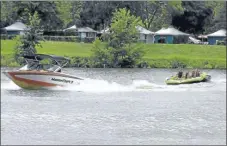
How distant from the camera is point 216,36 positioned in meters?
99.8

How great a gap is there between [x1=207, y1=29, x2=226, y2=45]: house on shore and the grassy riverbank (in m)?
9.88

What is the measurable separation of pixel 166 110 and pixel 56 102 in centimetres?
687

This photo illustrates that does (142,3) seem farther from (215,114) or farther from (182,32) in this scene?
(215,114)

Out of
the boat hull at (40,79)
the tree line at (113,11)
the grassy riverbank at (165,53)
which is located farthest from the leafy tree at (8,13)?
the boat hull at (40,79)

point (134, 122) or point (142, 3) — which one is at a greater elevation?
point (142, 3)

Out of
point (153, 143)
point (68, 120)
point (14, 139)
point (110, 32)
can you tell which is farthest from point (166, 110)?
point (110, 32)

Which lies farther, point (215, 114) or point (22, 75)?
point (22, 75)

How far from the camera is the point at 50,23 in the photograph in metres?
102

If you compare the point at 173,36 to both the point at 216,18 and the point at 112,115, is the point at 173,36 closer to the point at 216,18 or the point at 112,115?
the point at 216,18

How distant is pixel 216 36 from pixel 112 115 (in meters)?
69.6

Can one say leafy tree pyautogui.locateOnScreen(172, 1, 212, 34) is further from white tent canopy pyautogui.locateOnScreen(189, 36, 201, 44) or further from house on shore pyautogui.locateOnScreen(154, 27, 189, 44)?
house on shore pyautogui.locateOnScreen(154, 27, 189, 44)

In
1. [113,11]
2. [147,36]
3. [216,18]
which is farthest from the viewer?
[216,18]

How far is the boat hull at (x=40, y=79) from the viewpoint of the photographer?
4253 centimetres

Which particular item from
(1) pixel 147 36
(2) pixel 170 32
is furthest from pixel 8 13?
(2) pixel 170 32
